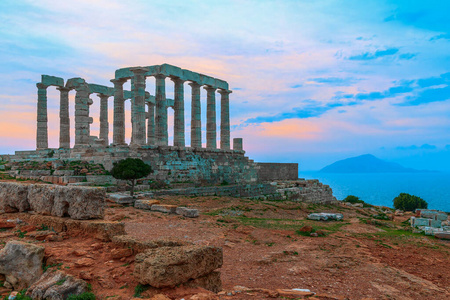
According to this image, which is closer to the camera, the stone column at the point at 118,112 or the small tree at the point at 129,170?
the small tree at the point at 129,170

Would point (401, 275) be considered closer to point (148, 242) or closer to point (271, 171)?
point (148, 242)

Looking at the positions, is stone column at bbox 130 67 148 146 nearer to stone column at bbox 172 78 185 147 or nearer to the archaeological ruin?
the archaeological ruin

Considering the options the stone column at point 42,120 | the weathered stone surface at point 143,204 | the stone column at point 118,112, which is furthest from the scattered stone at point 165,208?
the stone column at point 42,120

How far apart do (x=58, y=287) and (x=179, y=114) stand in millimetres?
24254

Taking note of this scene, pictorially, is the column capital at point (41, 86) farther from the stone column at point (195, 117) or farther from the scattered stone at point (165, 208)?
the scattered stone at point (165, 208)

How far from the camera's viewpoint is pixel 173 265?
516 centimetres

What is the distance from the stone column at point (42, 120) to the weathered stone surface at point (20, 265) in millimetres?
27061

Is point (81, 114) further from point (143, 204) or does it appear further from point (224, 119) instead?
point (143, 204)

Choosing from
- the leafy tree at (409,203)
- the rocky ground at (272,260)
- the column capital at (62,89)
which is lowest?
the leafy tree at (409,203)

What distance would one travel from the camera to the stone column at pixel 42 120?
29.7m

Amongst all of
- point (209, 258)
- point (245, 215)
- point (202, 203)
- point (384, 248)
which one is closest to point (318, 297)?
point (209, 258)

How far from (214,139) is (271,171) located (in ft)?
26.0

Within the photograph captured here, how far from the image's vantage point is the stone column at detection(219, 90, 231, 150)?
110 ft

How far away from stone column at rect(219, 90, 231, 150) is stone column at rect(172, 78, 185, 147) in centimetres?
580
